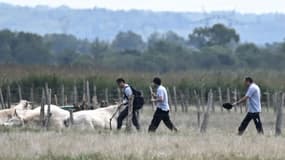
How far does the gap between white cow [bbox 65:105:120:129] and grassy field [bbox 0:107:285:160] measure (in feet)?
11.6

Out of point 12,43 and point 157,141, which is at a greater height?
point 12,43

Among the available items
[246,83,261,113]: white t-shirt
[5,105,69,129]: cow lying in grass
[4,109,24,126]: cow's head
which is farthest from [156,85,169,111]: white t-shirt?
[4,109,24,126]: cow's head

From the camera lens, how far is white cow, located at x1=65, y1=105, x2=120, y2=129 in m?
26.0

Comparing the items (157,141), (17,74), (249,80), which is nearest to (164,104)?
(249,80)

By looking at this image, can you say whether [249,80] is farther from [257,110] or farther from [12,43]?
[12,43]

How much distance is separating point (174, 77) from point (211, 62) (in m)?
30.8

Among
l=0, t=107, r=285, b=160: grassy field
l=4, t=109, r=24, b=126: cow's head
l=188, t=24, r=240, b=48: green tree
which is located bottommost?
l=0, t=107, r=285, b=160: grassy field

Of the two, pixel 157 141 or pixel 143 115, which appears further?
pixel 143 115

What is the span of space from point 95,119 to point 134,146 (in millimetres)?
8475

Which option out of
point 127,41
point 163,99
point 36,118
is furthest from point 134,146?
point 127,41

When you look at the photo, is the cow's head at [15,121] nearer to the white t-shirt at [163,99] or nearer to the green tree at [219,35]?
the white t-shirt at [163,99]

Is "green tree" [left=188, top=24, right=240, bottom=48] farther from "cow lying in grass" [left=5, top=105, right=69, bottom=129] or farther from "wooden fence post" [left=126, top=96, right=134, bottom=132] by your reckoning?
"wooden fence post" [left=126, top=96, right=134, bottom=132]

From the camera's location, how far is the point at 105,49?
106m

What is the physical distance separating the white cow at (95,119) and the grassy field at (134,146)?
11.6 feet
